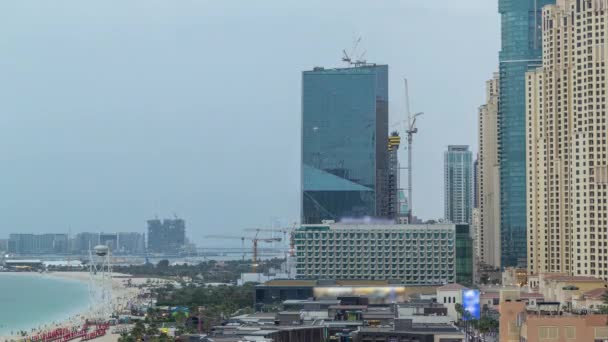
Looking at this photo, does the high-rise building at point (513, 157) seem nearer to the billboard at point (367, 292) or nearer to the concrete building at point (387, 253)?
the concrete building at point (387, 253)

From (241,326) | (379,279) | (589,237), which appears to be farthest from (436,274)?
(241,326)

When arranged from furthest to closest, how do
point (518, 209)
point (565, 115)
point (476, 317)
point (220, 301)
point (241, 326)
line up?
1. point (518, 209)
2. point (220, 301)
3. point (565, 115)
4. point (476, 317)
5. point (241, 326)

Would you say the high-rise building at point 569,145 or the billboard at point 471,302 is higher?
the high-rise building at point 569,145

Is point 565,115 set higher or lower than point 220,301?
higher

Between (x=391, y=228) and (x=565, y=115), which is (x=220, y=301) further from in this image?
(x=565, y=115)

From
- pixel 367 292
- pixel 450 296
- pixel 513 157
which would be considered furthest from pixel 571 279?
pixel 513 157

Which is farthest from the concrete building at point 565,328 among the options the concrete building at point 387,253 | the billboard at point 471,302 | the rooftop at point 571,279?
the concrete building at point 387,253

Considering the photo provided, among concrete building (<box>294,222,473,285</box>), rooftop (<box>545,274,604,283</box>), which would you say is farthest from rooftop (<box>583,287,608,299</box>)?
Answer: concrete building (<box>294,222,473,285</box>)

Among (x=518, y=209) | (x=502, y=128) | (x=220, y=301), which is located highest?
(x=502, y=128)
